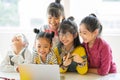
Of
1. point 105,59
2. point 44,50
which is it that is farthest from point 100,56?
point 44,50

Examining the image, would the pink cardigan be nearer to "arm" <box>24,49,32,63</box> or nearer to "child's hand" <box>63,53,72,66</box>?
"child's hand" <box>63,53,72,66</box>

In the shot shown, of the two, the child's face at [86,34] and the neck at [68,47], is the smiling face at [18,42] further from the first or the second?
the child's face at [86,34]

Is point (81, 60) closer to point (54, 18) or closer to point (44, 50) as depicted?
point (44, 50)

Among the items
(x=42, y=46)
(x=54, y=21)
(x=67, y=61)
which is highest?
(x=54, y=21)

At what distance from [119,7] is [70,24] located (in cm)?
121

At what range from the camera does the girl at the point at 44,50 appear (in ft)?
5.31

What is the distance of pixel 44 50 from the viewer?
5.31 feet

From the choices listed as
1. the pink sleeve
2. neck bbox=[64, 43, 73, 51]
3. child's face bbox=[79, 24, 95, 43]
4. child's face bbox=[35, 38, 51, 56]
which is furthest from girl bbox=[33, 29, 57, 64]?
the pink sleeve

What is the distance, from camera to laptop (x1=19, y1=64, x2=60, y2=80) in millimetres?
1330

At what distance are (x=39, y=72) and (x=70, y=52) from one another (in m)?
0.39

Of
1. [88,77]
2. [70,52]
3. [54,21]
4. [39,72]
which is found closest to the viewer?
[39,72]

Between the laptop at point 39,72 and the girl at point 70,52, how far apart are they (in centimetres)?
30

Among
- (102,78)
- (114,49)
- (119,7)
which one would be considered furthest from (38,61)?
(119,7)

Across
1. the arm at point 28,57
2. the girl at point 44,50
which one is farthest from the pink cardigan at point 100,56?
the arm at point 28,57
